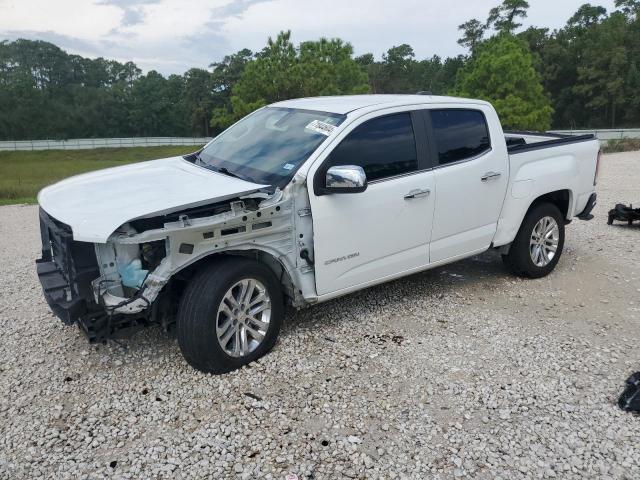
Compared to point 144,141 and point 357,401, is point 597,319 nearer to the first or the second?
point 357,401

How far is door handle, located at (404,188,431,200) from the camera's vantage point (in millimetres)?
4434

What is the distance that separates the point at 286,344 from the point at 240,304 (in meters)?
0.67

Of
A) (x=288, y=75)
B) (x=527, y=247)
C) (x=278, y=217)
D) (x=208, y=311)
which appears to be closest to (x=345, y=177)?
(x=278, y=217)

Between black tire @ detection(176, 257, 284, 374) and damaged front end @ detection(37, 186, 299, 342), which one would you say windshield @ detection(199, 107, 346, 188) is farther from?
black tire @ detection(176, 257, 284, 374)

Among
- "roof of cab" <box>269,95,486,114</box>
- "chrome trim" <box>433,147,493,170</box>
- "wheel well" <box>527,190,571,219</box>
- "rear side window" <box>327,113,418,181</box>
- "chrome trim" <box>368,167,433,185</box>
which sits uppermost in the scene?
"roof of cab" <box>269,95,486,114</box>

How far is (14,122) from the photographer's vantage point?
71125 millimetres

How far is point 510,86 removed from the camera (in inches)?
1474

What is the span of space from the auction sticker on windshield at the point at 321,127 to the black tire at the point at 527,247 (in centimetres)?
248

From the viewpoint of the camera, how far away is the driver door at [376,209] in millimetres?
4055

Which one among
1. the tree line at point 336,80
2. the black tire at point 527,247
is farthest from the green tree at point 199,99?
the black tire at point 527,247

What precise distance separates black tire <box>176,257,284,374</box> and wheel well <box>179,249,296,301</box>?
0.06m

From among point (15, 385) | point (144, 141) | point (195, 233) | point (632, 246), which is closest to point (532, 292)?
point (632, 246)

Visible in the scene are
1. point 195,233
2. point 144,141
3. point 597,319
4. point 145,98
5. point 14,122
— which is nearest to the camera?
point 195,233

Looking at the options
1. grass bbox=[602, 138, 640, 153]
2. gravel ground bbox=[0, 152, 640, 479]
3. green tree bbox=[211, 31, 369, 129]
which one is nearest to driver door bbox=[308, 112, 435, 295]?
gravel ground bbox=[0, 152, 640, 479]
